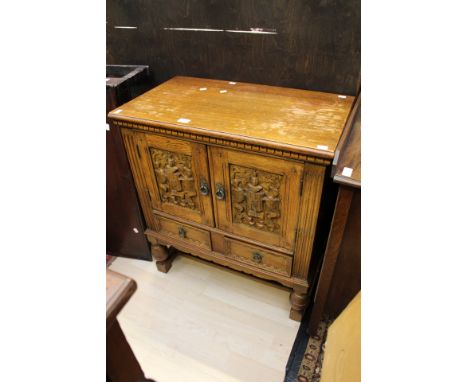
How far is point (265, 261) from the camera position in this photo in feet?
4.13

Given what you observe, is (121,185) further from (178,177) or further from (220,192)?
(220,192)

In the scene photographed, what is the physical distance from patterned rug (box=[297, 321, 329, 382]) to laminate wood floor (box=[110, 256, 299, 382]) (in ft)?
0.25

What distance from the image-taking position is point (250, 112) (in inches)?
43.3

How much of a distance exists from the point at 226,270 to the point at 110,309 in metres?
1.28

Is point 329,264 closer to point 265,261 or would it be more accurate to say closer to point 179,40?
point 265,261

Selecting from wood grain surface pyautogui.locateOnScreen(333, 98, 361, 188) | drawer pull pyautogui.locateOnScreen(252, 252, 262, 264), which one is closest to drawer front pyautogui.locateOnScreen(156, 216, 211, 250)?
drawer pull pyautogui.locateOnScreen(252, 252, 262, 264)

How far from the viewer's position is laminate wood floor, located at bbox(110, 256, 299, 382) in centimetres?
124

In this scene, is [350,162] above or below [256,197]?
above

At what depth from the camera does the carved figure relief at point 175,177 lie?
3.83ft

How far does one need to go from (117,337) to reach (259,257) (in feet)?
2.69

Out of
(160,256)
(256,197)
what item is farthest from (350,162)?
(160,256)

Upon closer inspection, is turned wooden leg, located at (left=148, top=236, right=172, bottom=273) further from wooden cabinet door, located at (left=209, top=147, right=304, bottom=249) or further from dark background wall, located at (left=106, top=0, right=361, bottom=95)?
dark background wall, located at (left=106, top=0, right=361, bottom=95)

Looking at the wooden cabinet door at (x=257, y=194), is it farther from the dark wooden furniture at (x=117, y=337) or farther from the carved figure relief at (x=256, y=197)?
the dark wooden furniture at (x=117, y=337)

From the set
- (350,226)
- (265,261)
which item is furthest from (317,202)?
(265,261)
